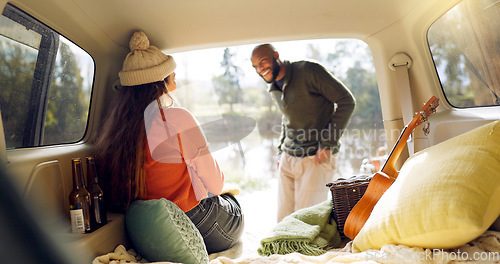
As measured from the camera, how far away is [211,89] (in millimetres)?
2740

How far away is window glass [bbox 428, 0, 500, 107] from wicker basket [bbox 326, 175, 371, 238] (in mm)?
803

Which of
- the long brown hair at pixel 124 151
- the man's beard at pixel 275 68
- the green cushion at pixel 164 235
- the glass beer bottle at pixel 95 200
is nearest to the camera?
the green cushion at pixel 164 235

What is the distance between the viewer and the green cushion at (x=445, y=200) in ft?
4.25

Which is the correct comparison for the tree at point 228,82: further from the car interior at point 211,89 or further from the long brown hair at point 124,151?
the long brown hair at point 124,151

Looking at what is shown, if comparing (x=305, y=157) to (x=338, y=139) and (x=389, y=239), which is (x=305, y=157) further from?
(x=389, y=239)

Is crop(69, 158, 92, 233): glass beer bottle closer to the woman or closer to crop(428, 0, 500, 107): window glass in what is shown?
the woman

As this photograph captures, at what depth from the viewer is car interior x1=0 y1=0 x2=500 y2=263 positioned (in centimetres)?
141

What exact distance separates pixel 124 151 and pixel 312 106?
1623 mm

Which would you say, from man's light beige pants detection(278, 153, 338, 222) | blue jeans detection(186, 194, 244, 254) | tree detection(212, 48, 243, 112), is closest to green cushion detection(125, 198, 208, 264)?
blue jeans detection(186, 194, 244, 254)

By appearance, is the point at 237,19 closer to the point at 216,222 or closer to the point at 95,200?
the point at 216,222

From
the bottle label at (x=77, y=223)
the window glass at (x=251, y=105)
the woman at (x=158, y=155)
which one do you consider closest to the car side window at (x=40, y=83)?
the woman at (x=158, y=155)

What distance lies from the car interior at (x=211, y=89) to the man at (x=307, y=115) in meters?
0.31

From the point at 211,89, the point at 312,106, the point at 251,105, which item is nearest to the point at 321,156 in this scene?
the point at 312,106

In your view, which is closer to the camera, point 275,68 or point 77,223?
point 77,223
